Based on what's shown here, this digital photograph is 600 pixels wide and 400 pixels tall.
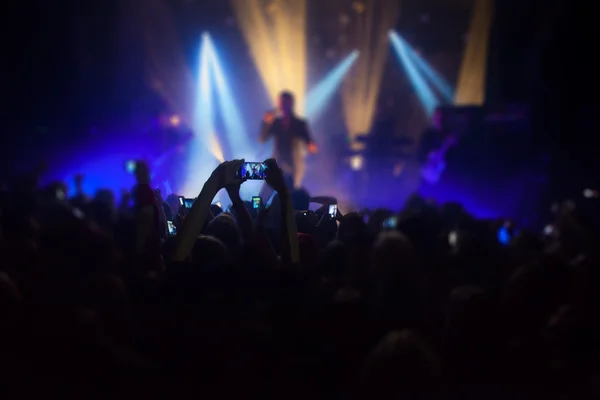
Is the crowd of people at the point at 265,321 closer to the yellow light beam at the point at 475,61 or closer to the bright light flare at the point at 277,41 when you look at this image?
the yellow light beam at the point at 475,61

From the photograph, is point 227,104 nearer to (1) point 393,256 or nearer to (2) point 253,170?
(1) point 393,256

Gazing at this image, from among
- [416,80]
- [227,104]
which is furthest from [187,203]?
[416,80]

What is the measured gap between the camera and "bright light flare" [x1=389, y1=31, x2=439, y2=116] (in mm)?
15227

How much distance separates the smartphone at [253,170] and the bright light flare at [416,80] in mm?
14633

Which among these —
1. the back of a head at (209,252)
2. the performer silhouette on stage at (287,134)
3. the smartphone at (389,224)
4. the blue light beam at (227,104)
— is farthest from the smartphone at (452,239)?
the blue light beam at (227,104)

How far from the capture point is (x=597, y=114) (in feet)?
28.3

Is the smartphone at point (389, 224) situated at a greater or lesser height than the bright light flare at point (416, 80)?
lesser

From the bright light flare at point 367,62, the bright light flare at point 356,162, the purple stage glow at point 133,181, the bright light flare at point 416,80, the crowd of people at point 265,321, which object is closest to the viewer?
the crowd of people at point 265,321

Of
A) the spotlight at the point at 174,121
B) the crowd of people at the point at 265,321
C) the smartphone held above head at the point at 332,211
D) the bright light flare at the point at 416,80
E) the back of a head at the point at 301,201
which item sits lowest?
the crowd of people at the point at 265,321

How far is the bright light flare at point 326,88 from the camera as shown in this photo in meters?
15.3

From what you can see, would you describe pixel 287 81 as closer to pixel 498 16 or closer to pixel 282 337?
pixel 498 16

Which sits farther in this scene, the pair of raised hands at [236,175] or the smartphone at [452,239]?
the smartphone at [452,239]

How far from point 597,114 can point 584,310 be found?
24.9ft

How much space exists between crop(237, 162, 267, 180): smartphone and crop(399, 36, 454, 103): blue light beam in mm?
14558
